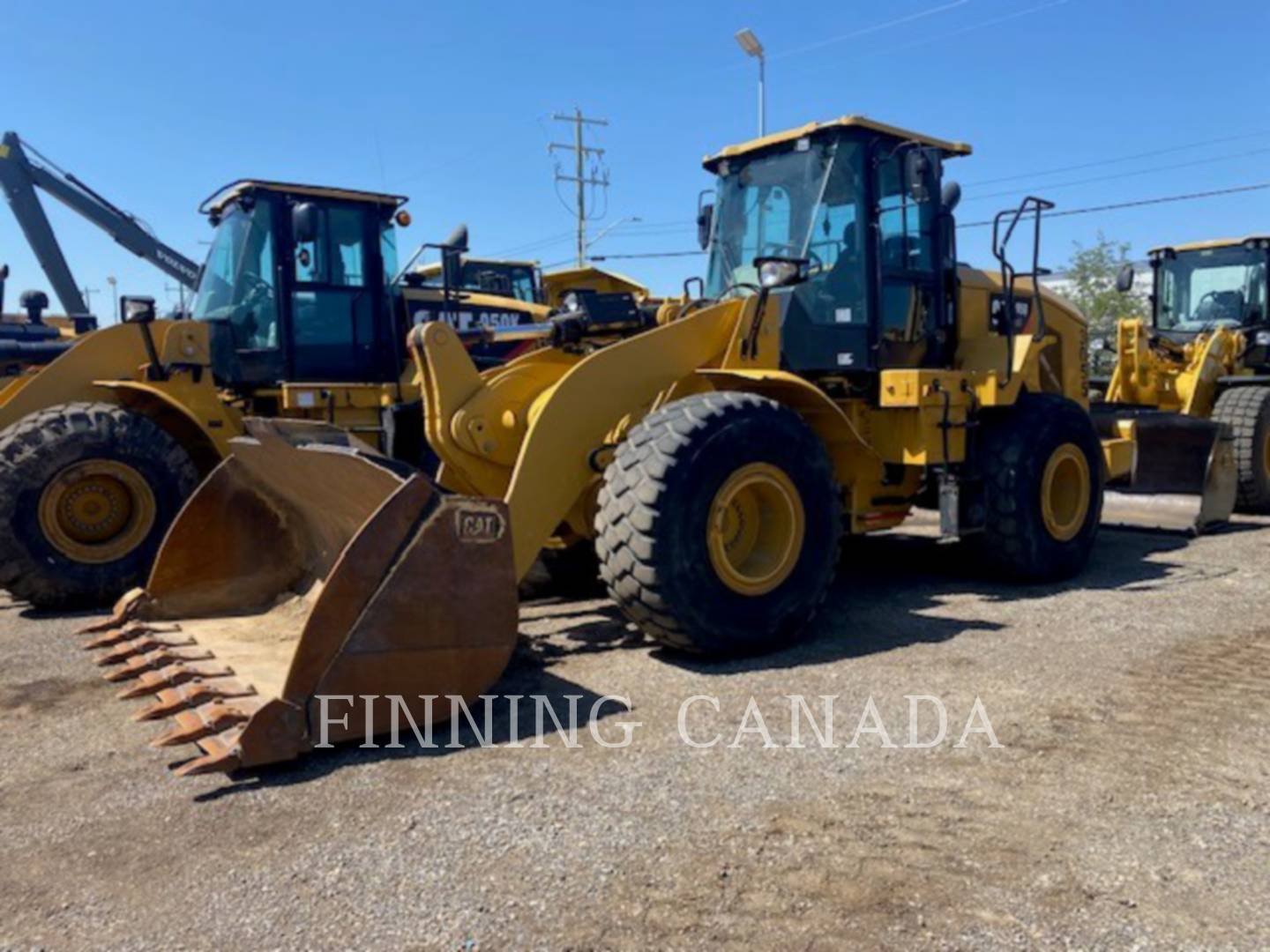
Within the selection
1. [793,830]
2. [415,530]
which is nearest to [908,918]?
[793,830]

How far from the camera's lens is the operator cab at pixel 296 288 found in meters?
8.55

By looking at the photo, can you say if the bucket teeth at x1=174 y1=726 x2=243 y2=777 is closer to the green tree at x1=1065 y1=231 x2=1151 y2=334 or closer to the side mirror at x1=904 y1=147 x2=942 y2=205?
the side mirror at x1=904 y1=147 x2=942 y2=205

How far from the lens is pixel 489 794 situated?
3.62m

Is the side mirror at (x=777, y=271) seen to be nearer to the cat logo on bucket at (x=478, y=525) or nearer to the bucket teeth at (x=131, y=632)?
the cat logo on bucket at (x=478, y=525)

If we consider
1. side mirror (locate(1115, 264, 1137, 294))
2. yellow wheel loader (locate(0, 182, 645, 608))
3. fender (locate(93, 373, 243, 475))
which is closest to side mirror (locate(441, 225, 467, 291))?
yellow wheel loader (locate(0, 182, 645, 608))

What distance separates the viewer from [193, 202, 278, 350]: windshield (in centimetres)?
855

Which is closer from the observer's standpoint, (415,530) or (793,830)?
(793,830)

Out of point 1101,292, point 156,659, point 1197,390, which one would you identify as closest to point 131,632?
point 156,659

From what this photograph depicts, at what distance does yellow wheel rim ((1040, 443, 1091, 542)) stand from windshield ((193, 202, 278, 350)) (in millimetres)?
5908

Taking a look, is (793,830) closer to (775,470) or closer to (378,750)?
(378,750)

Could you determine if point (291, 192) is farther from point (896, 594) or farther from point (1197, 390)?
point (1197, 390)

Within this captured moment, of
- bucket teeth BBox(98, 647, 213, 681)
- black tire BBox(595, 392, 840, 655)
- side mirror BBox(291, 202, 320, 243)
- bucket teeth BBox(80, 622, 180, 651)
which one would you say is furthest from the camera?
side mirror BBox(291, 202, 320, 243)

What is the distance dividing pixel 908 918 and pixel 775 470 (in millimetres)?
2761

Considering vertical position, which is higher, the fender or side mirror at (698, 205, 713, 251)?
side mirror at (698, 205, 713, 251)
